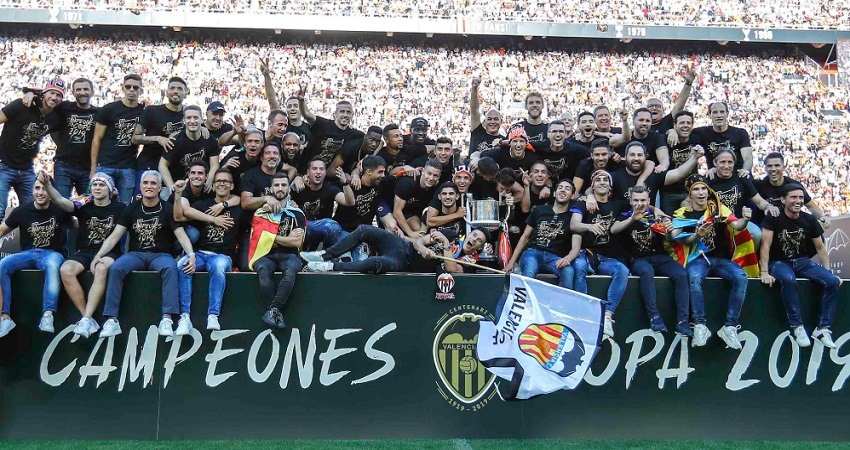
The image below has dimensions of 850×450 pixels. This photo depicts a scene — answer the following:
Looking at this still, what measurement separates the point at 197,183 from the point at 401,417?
289cm

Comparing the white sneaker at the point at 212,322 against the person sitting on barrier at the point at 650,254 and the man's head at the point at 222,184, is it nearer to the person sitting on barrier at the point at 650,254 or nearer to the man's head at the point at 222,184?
the man's head at the point at 222,184

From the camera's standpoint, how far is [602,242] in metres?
7.88

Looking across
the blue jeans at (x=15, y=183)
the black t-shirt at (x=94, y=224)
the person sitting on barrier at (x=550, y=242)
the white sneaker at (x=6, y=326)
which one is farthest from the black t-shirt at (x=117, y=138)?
the person sitting on barrier at (x=550, y=242)

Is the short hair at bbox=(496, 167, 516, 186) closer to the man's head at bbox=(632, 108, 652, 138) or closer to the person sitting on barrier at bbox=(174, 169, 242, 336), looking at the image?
the man's head at bbox=(632, 108, 652, 138)

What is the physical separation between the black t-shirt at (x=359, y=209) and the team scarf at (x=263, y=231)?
118 centimetres

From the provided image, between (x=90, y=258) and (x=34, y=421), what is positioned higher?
(x=90, y=258)

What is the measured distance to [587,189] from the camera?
831 cm

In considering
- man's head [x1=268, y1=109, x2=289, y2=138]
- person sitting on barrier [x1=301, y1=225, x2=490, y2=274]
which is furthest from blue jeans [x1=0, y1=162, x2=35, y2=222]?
person sitting on barrier [x1=301, y1=225, x2=490, y2=274]

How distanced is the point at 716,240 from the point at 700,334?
1098 millimetres

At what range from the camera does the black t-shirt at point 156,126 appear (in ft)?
29.1

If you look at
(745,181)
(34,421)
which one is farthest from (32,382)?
(745,181)

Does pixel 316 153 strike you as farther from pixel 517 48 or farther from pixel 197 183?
pixel 517 48

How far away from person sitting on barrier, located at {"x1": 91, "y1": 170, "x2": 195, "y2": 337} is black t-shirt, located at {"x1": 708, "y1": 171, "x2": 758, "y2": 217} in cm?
512

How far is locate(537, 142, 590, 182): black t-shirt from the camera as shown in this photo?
29.9 feet
